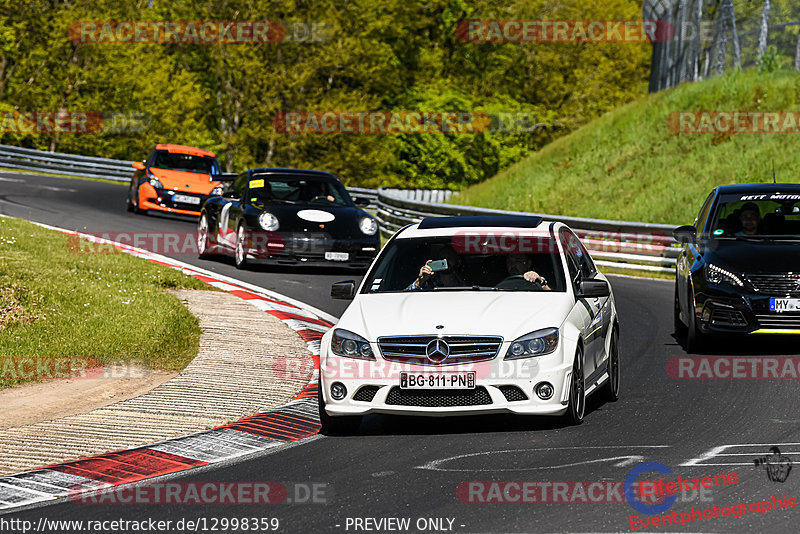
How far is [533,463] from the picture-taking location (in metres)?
7.64

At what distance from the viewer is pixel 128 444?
27.3ft

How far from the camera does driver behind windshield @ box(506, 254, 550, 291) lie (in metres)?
9.55

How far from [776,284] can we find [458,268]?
3792mm

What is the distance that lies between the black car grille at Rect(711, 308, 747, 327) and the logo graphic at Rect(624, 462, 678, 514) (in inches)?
194

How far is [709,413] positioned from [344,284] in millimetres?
2909

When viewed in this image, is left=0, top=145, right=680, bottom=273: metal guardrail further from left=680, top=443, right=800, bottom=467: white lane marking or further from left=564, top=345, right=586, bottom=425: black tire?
left=680, top=443, right=800, bottom=467: white lane marking

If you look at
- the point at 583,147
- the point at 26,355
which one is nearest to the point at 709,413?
the point at 26,355

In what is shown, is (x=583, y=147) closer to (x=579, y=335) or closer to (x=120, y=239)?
(x=120, y=239)
